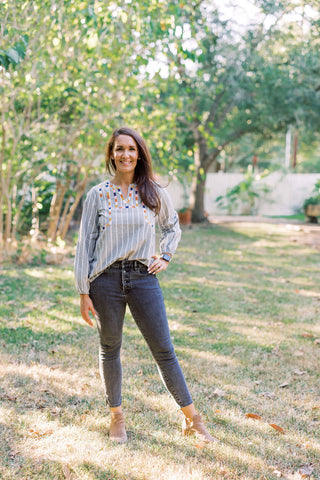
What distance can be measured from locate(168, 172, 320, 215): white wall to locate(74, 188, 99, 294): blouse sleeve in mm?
19249

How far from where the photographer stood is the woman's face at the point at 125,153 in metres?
2.80

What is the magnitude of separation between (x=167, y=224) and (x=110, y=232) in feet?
1.52

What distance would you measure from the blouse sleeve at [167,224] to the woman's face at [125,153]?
9.7 inches

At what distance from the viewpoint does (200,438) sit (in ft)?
9.53

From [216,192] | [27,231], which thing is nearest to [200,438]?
[27,231]

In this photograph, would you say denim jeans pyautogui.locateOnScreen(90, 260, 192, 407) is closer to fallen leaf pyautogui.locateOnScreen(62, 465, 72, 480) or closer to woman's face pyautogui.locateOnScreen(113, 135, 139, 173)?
woman's face pyautogui.locateOnScreen(113, 135, 139, 173)

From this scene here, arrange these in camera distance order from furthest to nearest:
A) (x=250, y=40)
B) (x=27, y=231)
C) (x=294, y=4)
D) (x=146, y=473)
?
(x=250, y=40) < (x=294, y=4) < (x=27, y=231) < (x=146, y=473)

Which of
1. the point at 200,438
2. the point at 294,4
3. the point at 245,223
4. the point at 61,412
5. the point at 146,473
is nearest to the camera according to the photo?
the point at 146,473

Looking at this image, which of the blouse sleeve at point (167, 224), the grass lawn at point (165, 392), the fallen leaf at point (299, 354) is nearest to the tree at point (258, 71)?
the grass lawn at point (165, 392)

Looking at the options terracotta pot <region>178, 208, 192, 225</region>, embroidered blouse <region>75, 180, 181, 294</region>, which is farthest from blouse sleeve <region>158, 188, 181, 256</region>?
terracotta pot <region>178, 208, 192, 225</region>

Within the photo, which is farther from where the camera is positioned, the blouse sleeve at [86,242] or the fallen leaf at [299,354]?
the fallen leaf at [299,354]

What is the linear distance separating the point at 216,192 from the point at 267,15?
11.0 metres

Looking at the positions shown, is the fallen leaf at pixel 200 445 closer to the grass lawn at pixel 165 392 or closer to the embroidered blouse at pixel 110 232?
the grass lawn at pixel 165 392

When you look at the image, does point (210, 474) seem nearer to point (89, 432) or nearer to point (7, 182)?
point (89, 432)
